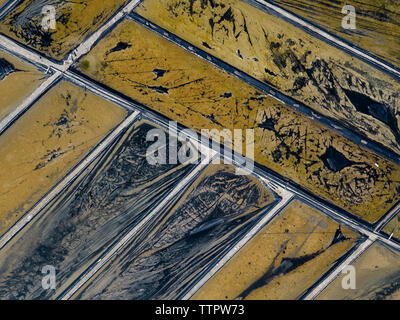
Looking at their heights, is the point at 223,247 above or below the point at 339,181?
below

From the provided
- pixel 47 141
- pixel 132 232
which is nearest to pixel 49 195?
pixel 47 141

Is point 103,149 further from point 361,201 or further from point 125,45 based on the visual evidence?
point 361,201

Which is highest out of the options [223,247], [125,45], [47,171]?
[125,45]

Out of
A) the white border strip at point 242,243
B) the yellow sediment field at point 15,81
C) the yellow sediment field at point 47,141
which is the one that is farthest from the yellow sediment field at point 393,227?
the yellow sediment field at point 15,81

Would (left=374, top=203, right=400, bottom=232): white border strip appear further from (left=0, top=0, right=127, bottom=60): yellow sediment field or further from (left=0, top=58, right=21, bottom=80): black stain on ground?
(left=0, top=58, right=21, bottom=80): black stain on ground

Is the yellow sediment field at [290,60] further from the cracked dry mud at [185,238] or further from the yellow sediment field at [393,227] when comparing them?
the cracked dry mud at [185,238]

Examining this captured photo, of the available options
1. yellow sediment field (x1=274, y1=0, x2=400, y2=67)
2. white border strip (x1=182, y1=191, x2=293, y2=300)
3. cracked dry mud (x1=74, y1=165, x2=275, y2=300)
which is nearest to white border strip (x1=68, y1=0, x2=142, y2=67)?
yellow sediment field (x1=274, y1=0, x2=400, y2=67)
